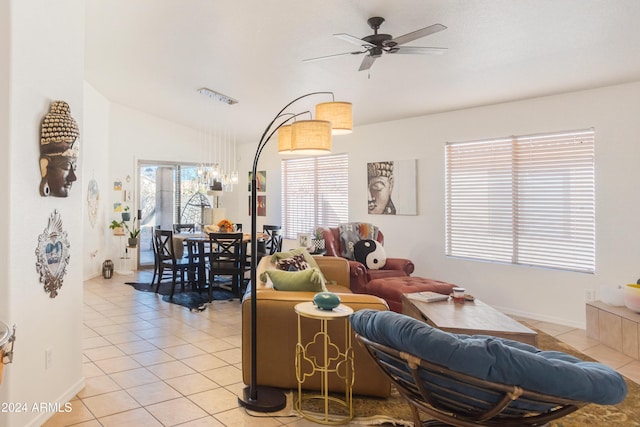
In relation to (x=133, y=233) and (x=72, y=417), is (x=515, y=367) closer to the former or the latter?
(x=72, y=417)

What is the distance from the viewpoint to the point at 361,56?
423 centimetres

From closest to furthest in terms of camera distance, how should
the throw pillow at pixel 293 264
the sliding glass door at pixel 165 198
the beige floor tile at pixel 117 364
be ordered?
1. the beige floor tile at pixel 117 364
2. the throw pillow at pixel 293 264
3. the sliding glass door at pixel 165 198

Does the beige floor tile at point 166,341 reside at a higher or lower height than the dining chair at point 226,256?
lower

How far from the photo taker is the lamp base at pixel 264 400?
265 cm

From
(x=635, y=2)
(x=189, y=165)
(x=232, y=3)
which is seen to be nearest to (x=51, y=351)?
(x=232, y=3)

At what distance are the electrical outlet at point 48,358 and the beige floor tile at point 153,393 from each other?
1.96 ft

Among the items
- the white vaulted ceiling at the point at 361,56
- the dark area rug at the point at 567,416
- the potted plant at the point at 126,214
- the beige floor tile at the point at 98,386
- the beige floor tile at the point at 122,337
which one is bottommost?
the dark area rug at the point at 567,416

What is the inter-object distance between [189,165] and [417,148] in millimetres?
4985

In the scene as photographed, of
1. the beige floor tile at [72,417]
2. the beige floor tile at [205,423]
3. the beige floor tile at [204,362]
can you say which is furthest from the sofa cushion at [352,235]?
the beige floor tile at [72,417]

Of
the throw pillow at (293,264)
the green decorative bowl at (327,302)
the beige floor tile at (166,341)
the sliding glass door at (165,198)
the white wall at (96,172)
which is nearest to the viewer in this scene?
the green decorative bowl at (327,302)

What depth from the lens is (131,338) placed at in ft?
13.3

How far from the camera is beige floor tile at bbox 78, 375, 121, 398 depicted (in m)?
2.87

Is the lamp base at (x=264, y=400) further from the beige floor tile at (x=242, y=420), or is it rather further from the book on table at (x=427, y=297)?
the book on table at (x=427, y=297)

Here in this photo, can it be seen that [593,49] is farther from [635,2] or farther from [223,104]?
[223,104]
